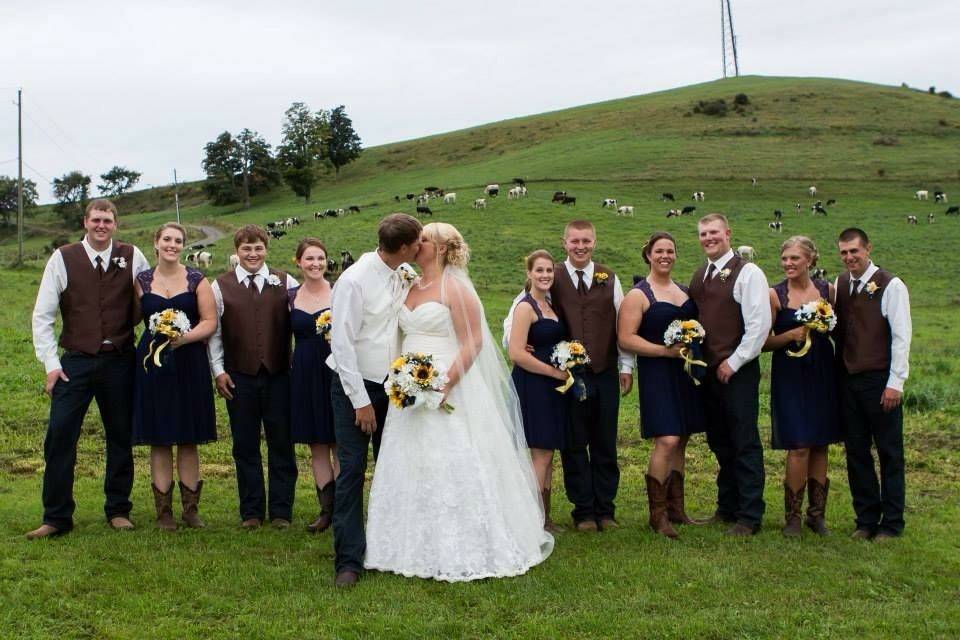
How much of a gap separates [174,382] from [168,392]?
0.32 ft

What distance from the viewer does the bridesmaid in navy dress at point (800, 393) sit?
7.66m

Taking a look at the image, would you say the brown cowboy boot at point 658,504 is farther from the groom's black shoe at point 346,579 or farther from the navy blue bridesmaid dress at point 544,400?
the groom's black shoe at point 346,579

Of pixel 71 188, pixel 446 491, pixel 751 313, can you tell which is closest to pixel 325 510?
pixel 446 491

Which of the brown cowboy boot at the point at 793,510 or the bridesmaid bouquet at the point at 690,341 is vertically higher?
the bridesmaid bouquet at the point at 690,341

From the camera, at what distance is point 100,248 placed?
761 centimetres

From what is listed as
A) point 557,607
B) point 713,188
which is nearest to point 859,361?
point 557,607

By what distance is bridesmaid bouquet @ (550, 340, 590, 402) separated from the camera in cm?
752

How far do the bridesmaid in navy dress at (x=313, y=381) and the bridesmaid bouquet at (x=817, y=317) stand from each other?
4006mm

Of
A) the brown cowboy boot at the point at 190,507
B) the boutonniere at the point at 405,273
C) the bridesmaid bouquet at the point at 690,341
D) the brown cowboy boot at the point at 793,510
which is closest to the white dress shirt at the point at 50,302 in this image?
the brown cowboy boot at the point at 190,507

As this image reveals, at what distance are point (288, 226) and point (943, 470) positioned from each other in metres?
46.3

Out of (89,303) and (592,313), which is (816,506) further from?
(89,303)

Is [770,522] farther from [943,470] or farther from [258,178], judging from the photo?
[258,178]

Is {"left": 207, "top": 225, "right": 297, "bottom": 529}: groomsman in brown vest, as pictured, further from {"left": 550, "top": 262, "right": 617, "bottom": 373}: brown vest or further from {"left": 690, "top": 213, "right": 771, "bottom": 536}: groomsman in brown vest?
{"left": 690, "top": 213, "right": 771, "bottom": 536}: groomsman in brown vest

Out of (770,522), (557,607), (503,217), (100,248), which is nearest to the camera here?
(557,607)
